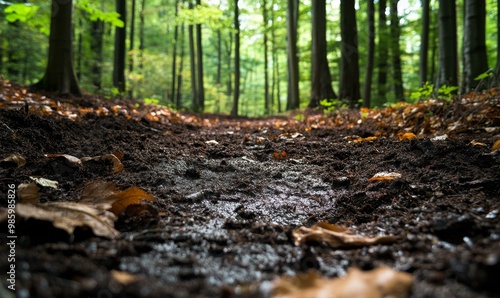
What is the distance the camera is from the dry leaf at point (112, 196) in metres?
1.60

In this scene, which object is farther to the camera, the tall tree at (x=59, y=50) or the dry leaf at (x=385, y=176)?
the tall tree at (x=59, y=50)

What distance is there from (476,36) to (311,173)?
4.44 m

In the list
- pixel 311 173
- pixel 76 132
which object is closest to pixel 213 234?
pixel 311 173

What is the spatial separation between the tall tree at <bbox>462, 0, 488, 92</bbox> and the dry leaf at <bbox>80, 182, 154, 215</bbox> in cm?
551

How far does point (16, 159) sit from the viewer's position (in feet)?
7.18

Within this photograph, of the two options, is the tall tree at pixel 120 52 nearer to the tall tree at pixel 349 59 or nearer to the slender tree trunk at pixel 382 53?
the tall tree at pixel 349 59

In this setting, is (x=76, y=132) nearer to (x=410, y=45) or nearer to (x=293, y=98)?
(x=293, y=98)

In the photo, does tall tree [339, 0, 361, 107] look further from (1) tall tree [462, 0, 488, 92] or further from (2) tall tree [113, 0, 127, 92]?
(2) tall tree [113, 0, 127, 92]

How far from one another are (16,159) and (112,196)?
101 centimetres

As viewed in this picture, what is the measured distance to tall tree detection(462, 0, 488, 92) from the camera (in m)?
5.25

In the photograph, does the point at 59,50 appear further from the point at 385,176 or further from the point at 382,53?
the point at 382,53

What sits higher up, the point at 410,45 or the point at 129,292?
the point at 410,45

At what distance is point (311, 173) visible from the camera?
2744 millimetres

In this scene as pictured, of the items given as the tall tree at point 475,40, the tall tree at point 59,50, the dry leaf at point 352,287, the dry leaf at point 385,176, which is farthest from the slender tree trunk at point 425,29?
the dry leaf at point 352,287
